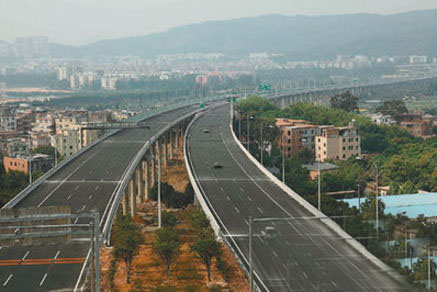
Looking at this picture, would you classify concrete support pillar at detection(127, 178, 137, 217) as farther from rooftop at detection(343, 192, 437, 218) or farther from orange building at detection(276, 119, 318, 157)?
orange building at detection(276, 119, 318, 157)

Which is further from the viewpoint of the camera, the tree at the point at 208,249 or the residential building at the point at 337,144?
the residential building at the point at 337,144

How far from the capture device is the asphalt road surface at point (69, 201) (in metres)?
20.5

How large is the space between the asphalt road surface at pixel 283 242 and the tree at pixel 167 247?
195 cm

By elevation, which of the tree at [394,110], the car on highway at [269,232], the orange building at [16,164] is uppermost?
the tree at [394,110]

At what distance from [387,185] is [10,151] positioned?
1521 inches

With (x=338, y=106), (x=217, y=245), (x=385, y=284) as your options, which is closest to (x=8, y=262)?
(x=217, y=245)

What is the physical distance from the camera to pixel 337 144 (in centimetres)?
6438

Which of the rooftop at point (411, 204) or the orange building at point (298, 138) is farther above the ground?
the orange building at point (298, 138)

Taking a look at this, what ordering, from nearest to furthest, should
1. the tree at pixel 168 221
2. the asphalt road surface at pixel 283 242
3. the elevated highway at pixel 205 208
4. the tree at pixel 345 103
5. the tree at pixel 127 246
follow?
the asphalt road surface at pixel 283 242 < the elevated highway at pixel 205 208 < the tree at pixel 127 246 < the tree at pixel 168 221 < the tree at pixel 345 103

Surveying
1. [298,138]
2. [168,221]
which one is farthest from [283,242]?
[298,138]

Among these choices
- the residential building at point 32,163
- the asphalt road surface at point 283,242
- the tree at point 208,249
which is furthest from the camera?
the residential building at point 32,163

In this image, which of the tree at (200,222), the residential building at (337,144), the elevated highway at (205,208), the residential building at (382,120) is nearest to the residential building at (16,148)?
the elevated highway at (205,208)

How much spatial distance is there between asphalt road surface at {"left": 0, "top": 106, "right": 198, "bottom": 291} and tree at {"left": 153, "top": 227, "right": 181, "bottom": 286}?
2403mm

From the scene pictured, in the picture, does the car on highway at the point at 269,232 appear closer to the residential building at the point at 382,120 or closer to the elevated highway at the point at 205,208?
the elevated highway at the point at 205,208
